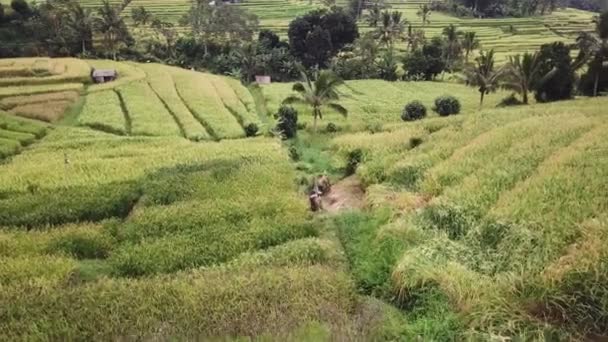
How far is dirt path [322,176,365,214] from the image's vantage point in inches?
845

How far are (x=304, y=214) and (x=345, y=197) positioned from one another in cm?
345

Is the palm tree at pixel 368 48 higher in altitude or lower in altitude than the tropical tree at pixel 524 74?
lower

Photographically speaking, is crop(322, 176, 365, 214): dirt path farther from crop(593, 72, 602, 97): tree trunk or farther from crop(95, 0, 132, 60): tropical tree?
crop(95, 0, 132, 60): tropical tree

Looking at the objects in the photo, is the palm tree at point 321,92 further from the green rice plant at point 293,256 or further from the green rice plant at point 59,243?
the green rice plant at point 293,256

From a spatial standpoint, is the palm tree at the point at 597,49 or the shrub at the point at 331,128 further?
Answer: the palm tree at the point at 597,49

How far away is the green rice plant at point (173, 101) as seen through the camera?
3716 centimetres

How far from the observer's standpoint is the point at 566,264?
12.4 meters

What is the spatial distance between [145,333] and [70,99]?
115ft

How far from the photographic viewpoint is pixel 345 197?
2284 cm

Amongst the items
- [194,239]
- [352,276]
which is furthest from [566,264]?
[194,239]

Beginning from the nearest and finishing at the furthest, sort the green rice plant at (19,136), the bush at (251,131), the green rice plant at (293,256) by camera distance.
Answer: the green rice plant at (293,256)
the green rice plant at (19,136)
the bush at (251,131)

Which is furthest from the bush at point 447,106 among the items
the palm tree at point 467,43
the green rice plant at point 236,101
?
the palm tree at point 467,43

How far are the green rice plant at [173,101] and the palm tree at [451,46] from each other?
30147 mm

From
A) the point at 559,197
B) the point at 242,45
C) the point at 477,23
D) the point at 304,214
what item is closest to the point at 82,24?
the point at 242,45
